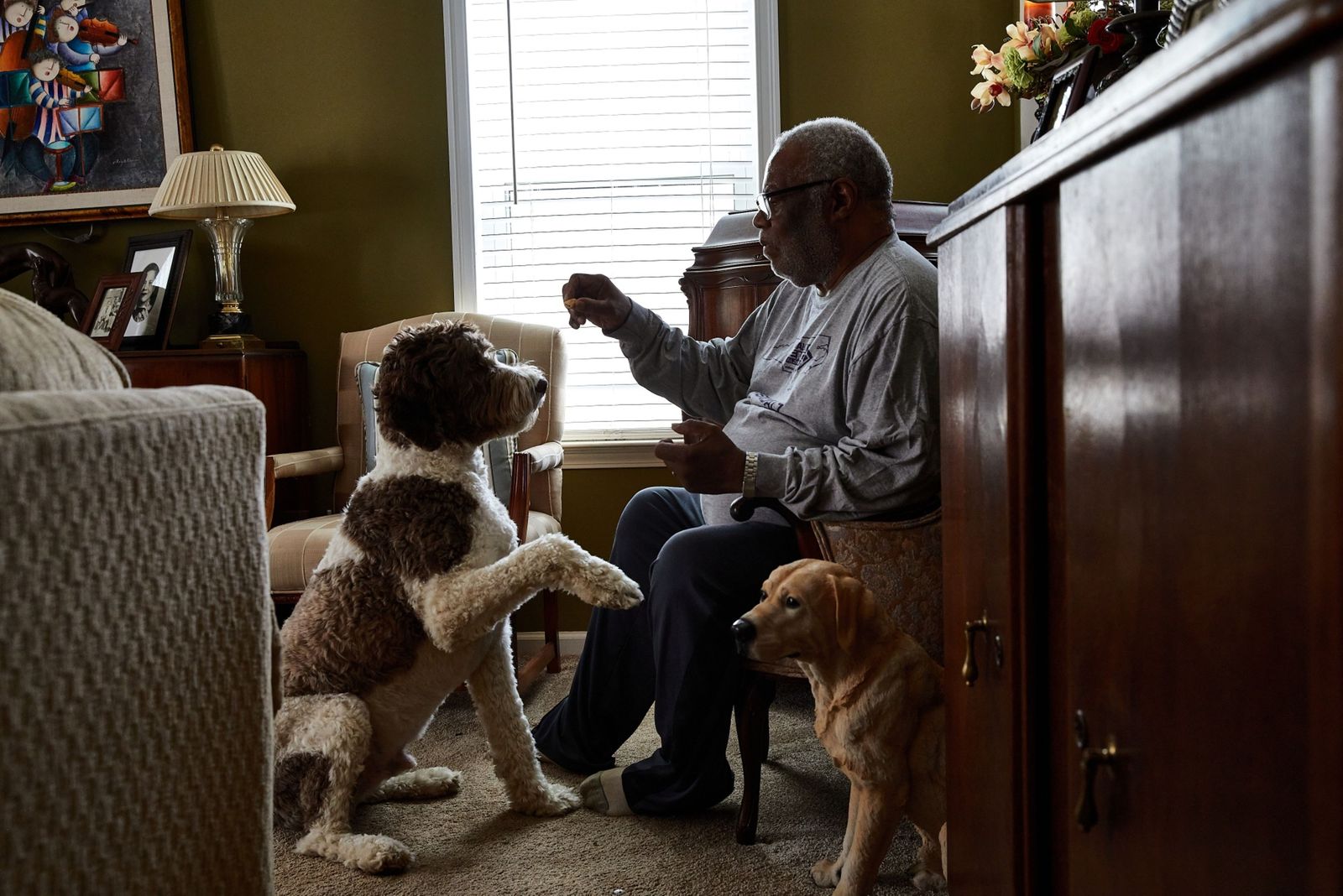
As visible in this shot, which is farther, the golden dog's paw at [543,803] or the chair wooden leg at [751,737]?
the golden dog's paw at [543,803]

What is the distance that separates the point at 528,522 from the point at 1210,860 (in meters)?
2.38

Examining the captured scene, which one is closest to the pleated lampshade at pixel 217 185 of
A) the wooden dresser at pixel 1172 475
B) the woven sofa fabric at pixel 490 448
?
the woven sofa fabric at pixel 490 448

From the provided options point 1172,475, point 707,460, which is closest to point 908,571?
point 707,460

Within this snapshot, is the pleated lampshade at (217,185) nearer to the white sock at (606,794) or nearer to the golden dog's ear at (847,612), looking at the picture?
the white sock at (606,794)

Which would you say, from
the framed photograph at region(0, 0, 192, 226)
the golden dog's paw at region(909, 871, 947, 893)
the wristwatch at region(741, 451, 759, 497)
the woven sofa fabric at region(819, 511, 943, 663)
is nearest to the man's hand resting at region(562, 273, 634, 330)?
the wristwatch at region(741, 451, 759, 497)

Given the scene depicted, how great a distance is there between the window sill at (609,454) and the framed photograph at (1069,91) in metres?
2.03

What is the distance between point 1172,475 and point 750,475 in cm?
130

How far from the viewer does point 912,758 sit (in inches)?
61.7

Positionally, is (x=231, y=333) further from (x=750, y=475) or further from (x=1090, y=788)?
(x=1090, y=788)

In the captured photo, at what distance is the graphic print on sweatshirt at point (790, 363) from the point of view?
2.08 metres

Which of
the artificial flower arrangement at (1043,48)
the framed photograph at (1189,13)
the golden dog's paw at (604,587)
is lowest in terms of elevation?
the golden dog's paw at (604,587)

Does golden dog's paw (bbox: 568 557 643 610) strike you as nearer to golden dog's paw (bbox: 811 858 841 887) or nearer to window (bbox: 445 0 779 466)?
golden dog's paw (bbox: 811 858 841 887)

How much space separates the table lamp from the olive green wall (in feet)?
0.52

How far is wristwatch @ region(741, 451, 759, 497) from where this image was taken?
1899 mm
